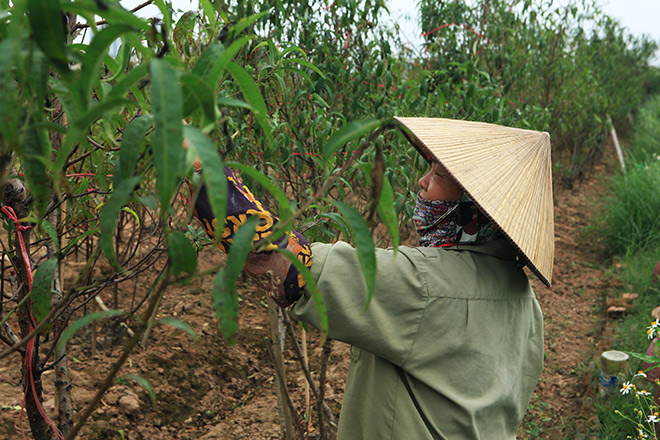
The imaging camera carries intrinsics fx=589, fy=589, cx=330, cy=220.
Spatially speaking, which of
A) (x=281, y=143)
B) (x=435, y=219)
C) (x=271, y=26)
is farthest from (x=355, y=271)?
(x=271, y=26)

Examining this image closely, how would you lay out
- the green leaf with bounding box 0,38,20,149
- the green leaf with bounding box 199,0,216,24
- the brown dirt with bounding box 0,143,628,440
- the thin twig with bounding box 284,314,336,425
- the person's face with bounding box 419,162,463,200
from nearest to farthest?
the green leaf with bounding box 0,38,20,149, the green leaf with bounding box 199,0,216,24, the person's face with bounding box 419,162,463,200, the thin twig with bounding box 284,314,336,425, the brown dirt with bounding box 0,143,628,440

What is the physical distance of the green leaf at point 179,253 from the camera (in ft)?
2.20

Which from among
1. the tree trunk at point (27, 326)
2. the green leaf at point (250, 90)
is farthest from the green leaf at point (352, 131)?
the tree trunk at point (27, 326)

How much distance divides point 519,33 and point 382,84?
3.14 meters

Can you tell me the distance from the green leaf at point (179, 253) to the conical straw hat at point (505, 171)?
2.28ft

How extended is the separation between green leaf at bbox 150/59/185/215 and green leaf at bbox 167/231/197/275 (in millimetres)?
158

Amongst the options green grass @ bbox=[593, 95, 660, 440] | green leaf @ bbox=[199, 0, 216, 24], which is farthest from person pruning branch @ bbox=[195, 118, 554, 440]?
green grass @ bbox=[593, 95, 660, 440]

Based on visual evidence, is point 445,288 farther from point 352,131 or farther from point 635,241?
point 635,241

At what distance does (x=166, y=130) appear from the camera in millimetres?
513

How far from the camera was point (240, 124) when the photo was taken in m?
2.19

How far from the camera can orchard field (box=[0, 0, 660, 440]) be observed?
61cm

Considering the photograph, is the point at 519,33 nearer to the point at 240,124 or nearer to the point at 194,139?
the point at 240,124

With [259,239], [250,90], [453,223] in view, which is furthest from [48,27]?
[453,223]

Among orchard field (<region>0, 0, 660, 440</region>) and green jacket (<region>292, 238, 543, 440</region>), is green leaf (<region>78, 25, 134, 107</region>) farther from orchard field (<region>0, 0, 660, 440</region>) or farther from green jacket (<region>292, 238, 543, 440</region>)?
green jacket (<region>292, 238, 543, 440</region>)
